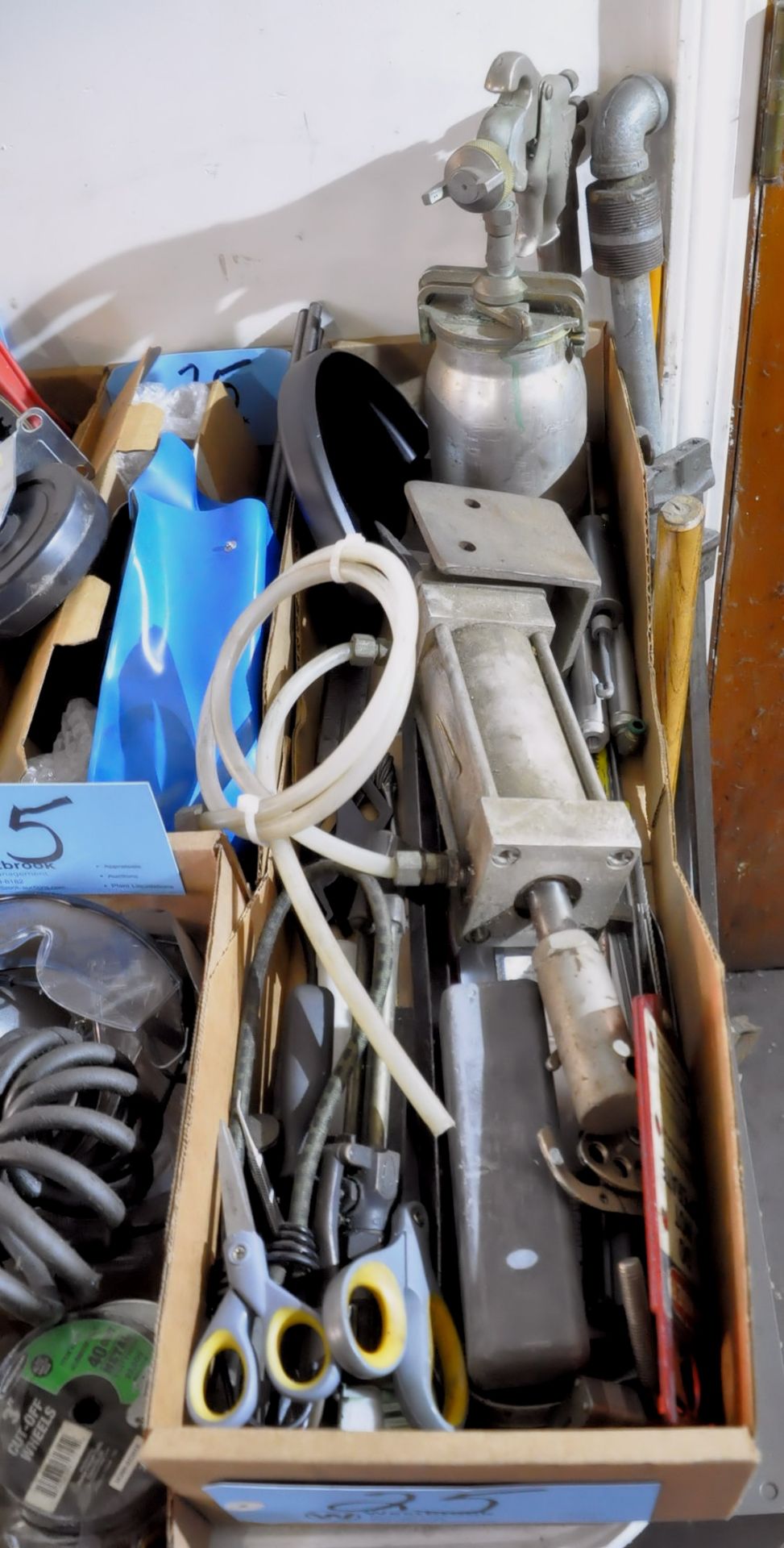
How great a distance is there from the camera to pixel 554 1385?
574 mm

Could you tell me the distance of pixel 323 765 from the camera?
0.67 m

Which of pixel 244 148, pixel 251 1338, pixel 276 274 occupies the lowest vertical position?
pixel 251 1338

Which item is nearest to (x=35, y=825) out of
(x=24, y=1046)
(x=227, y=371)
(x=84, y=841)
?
(x=84, y=841)

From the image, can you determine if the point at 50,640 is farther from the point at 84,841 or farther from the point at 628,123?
the point at 628,123

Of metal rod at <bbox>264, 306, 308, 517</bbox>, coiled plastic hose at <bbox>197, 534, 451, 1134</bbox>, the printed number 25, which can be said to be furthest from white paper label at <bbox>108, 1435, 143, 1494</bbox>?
metal rod at <bbox>264, 306, 308, 517</bbox>

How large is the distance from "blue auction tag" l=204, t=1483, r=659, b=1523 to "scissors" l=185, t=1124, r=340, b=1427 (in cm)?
3

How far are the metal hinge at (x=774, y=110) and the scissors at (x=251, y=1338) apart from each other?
93 centimetres

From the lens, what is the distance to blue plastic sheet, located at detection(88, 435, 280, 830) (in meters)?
0.80

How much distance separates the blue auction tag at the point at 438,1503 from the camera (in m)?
0.47

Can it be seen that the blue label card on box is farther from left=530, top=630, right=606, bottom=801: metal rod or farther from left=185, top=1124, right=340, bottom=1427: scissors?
left=530, top=630, right=606, bottom=801: metal rod

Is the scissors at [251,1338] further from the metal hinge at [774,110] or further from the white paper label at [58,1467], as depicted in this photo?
the metal hinge at [774,110]

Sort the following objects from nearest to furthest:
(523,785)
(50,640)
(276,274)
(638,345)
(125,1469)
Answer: (125,1469), (523,785), (50,640), (638,345), (276,274)

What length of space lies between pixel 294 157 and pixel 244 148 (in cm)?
4

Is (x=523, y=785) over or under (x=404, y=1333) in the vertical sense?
over
